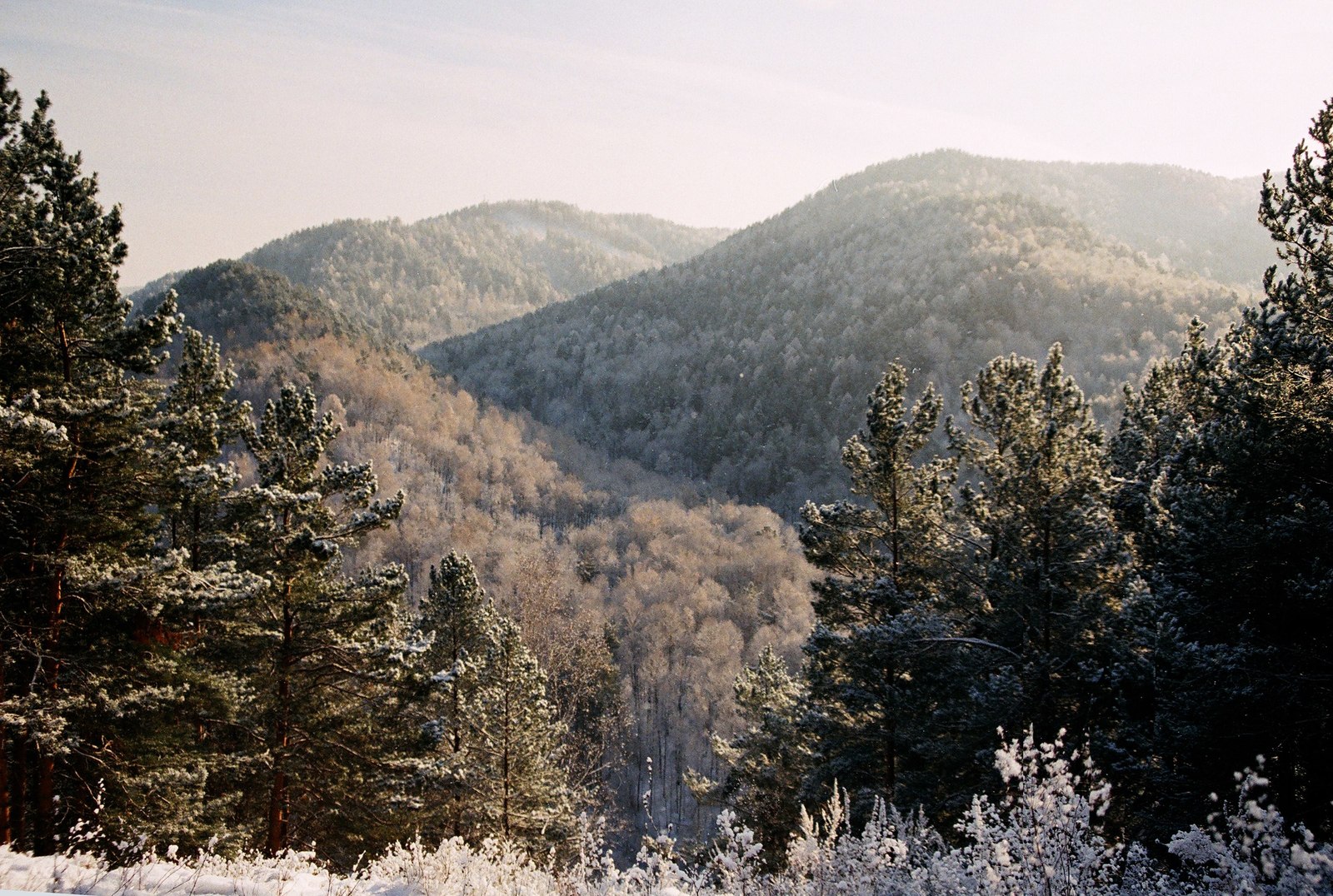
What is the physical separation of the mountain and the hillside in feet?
65.6

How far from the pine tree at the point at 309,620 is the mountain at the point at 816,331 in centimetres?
11151

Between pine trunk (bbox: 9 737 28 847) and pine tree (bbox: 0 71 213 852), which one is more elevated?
pine tree (bbox: 0 71 213 852)

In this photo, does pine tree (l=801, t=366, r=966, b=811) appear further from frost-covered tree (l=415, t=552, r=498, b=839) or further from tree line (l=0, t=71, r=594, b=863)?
frost-covered tree (l=415, t=552, r=498, b=839)

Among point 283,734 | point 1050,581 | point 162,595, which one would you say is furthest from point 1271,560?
point 283,734

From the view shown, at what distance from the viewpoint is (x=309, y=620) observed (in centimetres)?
1095

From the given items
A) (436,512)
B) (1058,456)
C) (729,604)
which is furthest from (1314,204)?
(436,512)

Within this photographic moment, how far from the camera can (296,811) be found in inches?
467

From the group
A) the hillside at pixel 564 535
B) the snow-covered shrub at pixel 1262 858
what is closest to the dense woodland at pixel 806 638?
the snow-covered shrub at pixel 1262 858

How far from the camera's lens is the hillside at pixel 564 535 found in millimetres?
55625

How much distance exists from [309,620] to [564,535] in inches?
3319

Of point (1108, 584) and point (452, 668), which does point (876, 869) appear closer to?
point (1108, 584)

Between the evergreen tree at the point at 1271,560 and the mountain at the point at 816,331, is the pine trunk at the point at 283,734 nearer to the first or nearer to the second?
the evergreen tree at the point at 1271,560

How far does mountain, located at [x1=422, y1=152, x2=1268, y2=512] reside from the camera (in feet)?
418

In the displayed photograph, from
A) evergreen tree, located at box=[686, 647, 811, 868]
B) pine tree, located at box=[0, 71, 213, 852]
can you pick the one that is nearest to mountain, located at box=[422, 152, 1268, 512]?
evergreen tree, located at box=[686, 647, 811, 868]
